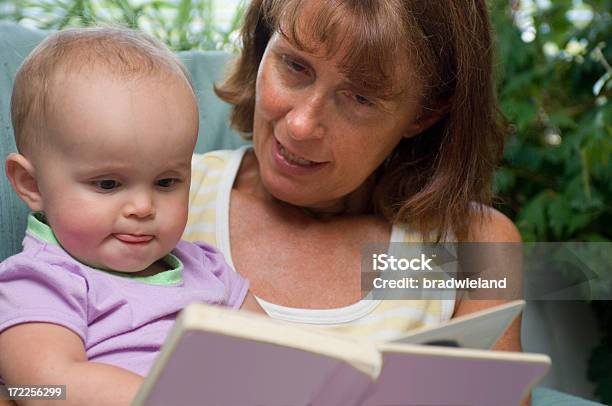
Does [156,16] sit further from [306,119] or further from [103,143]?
[103,143]

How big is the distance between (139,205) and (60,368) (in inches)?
8.8

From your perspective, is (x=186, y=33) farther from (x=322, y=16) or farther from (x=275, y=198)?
(x=322, y=16)

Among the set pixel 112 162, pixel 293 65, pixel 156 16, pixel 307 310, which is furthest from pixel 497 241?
pixel 156 16

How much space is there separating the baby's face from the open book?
340mm

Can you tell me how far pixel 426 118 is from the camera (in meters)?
1.51

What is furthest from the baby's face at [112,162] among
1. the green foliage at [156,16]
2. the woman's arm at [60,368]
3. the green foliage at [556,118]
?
the green foliage at [556,118]

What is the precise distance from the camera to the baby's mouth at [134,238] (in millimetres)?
1044

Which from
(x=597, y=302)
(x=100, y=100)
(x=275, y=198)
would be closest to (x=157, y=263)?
(x=100, y=100)

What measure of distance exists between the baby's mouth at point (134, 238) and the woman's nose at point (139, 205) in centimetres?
3

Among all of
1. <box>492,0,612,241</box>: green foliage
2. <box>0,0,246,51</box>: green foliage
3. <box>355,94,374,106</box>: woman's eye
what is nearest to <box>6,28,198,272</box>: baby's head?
→ <box>355,94,374,106</box>: woman's eye

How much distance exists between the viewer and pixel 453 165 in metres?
1.50

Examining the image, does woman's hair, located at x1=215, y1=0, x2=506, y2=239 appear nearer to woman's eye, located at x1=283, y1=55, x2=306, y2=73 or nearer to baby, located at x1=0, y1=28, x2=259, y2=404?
woman's eye, located at x1=283, y1=55, x2=306, y2=73

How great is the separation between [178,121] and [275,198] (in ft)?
1.72

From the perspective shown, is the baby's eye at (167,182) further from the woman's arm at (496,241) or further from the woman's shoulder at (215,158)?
the woman's arm at (496,241)
